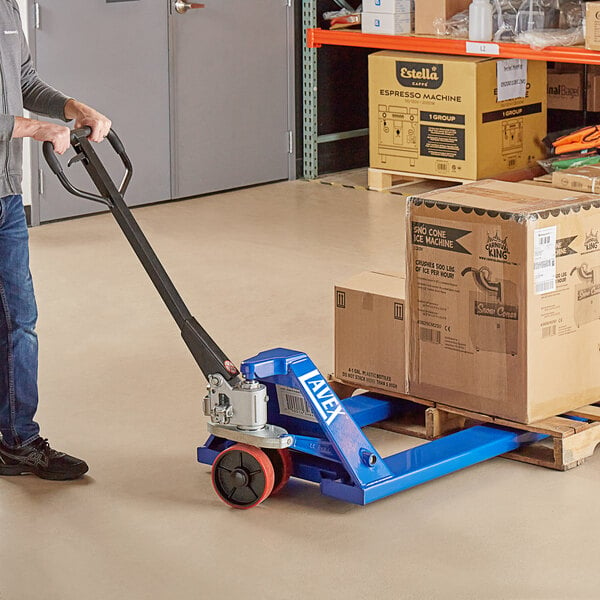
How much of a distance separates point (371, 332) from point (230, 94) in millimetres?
3947

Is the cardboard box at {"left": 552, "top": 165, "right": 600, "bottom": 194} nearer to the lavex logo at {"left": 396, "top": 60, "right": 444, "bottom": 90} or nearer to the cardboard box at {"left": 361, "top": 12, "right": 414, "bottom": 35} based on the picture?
the lavex logo at {"left": 396, "top": 60, "right": 444, "bottom": 90}

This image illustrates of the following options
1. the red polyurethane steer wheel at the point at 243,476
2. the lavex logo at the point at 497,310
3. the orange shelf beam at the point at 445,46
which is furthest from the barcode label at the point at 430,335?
the orange shelf beam at the point at 445,46

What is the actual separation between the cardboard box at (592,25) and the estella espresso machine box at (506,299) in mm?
2786

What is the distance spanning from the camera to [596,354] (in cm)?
371

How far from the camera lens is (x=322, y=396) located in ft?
10.7

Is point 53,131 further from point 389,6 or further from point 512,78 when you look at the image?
point 512,78

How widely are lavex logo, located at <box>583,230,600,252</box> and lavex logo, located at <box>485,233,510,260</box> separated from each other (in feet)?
0.88

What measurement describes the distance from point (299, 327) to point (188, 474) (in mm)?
1443

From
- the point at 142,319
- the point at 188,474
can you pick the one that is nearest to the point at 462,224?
the point at 188,474

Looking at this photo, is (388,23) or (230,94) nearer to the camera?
(388,23)

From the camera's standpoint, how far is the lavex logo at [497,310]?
3480 millimetres

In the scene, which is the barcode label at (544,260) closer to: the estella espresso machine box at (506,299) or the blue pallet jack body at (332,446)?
the estella espresso machine box at (506,299)

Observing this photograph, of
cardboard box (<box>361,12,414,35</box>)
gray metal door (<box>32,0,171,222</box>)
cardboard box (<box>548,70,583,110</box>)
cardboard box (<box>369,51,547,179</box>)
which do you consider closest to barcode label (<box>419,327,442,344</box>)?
cardboard box (<box>369,51,547,179</box>)

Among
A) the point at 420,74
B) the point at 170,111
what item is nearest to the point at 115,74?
the point at 170,111
